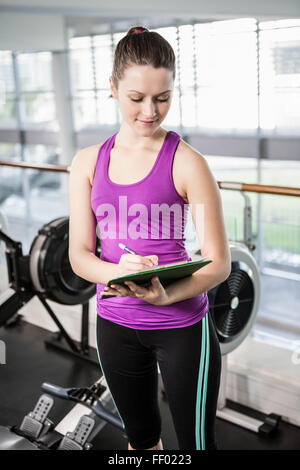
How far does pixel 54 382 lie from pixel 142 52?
1.31 m

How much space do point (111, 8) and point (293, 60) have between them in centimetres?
780

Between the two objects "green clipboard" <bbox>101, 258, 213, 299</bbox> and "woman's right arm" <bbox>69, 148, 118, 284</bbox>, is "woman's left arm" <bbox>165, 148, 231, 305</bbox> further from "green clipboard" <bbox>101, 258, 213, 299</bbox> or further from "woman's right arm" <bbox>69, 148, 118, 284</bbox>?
"woman's right arm" <bbox>69, 148, 118, 284</bbox>

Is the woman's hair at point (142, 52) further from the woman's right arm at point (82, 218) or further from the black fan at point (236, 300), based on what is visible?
the black fan at point (236, 300)

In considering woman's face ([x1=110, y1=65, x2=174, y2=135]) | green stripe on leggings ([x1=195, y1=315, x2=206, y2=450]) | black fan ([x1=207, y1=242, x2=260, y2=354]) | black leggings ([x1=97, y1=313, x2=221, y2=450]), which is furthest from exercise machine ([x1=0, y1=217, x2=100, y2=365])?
woman's face ([x1=110, y1=65, x2=174, y2=135])

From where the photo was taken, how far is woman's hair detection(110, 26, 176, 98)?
3.71 ft

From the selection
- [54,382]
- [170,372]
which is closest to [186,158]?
[170,372]

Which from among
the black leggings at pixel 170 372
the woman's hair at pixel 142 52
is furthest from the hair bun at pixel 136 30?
the black leggings at pixel 170 372

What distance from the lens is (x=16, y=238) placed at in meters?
2.40

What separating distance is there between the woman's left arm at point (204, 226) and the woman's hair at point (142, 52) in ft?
0.66

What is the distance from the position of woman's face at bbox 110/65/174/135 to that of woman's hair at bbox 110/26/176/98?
0.01 metres

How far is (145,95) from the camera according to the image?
3.78 ft

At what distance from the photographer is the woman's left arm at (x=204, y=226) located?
1.19 meters
